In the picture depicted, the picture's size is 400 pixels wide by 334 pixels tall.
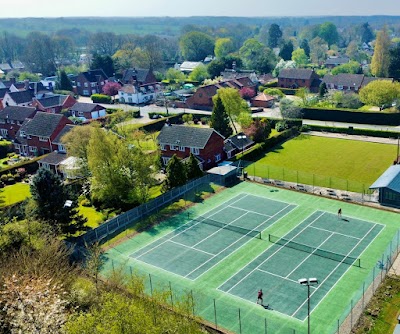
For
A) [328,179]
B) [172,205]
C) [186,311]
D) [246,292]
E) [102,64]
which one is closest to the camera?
[186,311]

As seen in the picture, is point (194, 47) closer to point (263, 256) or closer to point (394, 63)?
point (394, 63)

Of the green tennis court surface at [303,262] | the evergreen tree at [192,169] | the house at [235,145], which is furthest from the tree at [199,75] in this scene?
the green tennis court surface at [303,262]

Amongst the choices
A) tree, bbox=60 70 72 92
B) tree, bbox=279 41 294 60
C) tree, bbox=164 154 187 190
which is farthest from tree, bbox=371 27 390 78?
tree, bbox=164 154 187 190

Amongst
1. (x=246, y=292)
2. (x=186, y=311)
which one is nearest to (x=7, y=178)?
(x=246, y=292)

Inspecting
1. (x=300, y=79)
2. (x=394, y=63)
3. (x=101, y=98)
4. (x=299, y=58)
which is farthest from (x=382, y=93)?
(x=299, y=58)

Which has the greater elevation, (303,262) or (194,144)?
(194,144)

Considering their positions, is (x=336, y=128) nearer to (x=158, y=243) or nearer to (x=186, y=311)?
(x=158, y=243)

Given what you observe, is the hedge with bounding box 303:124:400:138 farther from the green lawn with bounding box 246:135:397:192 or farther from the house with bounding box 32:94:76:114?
the house with bounding box 32:94:76:114
